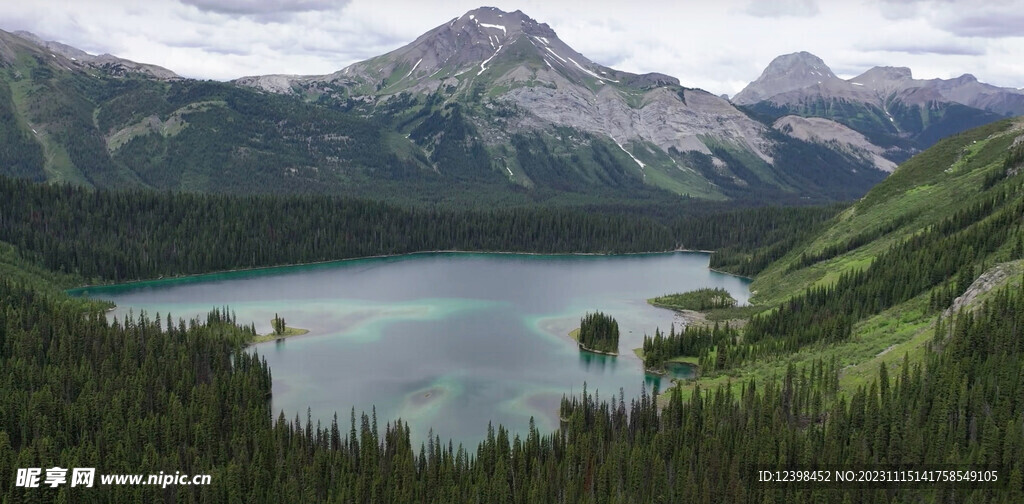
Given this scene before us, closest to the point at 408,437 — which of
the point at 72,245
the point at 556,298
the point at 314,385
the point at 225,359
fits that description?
the point at 314,385

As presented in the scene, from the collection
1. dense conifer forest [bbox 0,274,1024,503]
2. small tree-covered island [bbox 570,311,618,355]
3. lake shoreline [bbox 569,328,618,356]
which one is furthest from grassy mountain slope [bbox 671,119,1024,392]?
small tree-covered island [bbox 570,311,618,355]

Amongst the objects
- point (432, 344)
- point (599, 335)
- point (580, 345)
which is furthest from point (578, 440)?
point (432, 344)

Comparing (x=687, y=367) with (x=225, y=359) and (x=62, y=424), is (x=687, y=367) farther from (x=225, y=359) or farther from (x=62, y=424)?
(x=62, y=424)

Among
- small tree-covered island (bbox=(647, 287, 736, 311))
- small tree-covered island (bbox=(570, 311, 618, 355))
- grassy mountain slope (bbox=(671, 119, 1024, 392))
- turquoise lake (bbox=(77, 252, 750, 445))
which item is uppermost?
grassy mountain slope (bbox=(671, 119, 1024, 392))

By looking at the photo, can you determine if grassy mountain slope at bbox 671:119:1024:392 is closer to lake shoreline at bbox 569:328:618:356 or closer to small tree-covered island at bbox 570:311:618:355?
lake shoreline at bbox 569:328:618:356

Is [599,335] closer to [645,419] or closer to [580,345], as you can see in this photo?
[580,345]

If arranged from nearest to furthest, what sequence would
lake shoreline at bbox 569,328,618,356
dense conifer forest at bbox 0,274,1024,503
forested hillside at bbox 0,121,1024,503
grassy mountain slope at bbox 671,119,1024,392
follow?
1. dense conifer forest at bbox 0,274,1024,503
2. forested hillside at bbox 0,121,1024,503
3. grassy mountain slope at bbox 671,119,1024,392
4. lake shoreline at bbox 569,328,618,356
